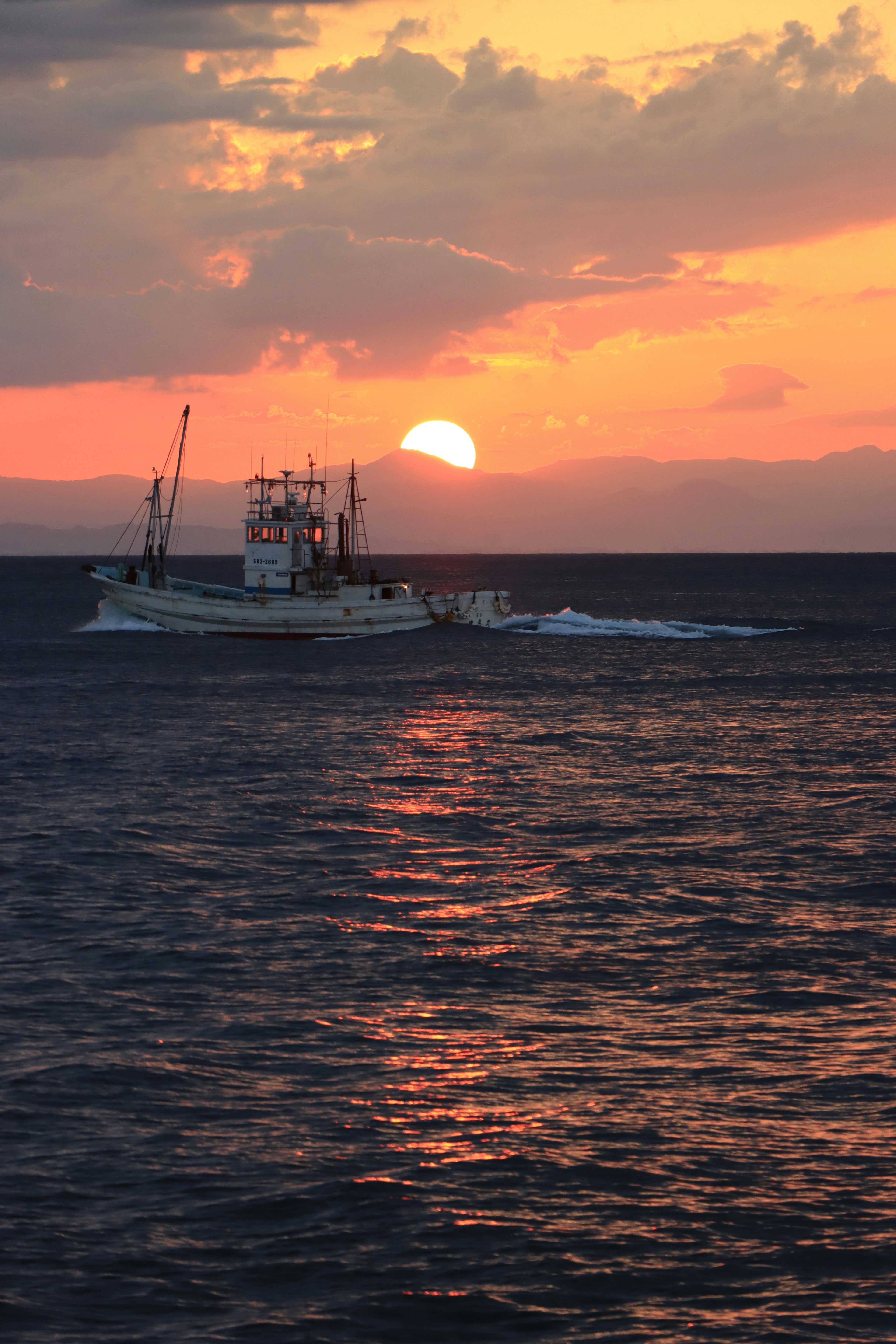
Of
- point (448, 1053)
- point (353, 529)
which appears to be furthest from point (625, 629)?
point (448, 1053)

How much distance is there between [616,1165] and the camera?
588 inches

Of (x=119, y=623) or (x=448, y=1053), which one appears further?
(x=119, y=623)

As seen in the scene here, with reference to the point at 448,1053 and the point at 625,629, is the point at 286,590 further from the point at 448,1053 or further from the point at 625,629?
the point at 448,1053

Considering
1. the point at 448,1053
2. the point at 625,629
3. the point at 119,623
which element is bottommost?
the point at 448,1053

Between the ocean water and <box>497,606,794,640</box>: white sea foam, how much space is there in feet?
216

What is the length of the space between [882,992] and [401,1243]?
10.2m

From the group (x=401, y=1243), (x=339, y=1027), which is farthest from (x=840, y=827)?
(x=401, y=1243)

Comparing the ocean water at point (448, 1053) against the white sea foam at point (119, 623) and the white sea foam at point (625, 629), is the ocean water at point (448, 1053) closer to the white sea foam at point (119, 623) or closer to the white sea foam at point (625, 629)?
the white sea foam at point (119, 623)

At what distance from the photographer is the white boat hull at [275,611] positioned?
97.4m

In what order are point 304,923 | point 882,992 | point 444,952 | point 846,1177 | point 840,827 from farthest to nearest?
point 840,827 < point 304,923 < point 444,952 < point 882,992 < point 846,1177

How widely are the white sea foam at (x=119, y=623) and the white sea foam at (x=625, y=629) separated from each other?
95.2 ft

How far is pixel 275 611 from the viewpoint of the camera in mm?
96938

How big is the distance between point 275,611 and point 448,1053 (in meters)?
80.3

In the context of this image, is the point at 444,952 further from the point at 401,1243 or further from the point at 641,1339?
the point at 641,1339
